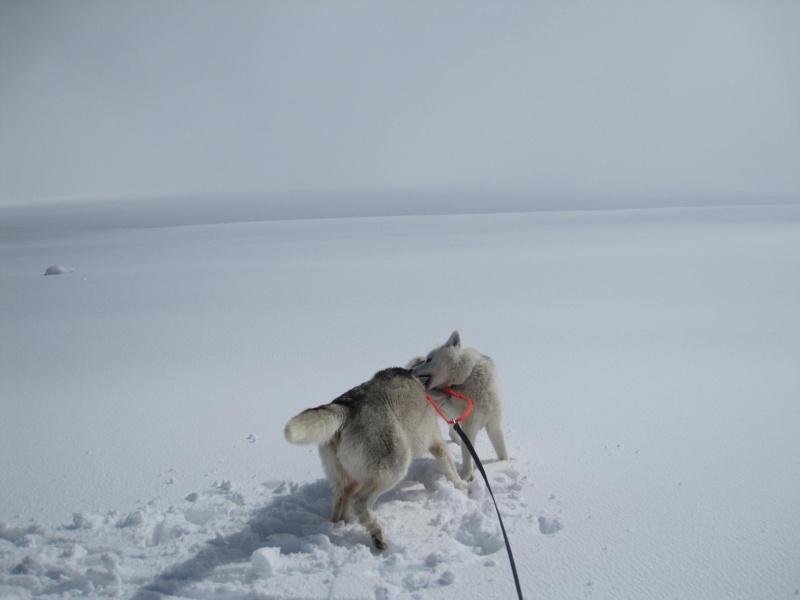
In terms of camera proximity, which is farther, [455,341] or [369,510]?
[455,341]

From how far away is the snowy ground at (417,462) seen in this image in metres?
3.73

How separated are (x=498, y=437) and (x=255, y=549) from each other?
2407 mm

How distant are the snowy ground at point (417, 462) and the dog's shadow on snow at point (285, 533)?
18mm

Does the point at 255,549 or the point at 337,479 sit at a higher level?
the point at 337,479

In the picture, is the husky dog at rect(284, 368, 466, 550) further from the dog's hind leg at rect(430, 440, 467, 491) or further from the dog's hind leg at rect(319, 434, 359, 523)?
the dog's hind leg at rect(430, 440, 467, 491)

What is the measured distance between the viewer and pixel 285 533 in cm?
423

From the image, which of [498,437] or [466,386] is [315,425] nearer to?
[466,386]

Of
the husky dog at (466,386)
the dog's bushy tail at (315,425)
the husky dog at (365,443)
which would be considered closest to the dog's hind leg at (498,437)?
the husky dog at (466,386)

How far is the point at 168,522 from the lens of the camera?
13.9 ft

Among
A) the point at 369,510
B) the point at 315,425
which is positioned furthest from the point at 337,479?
the point at 315,425

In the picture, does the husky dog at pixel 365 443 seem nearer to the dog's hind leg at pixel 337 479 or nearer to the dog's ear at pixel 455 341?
the dog's hind leg at pixel 337 479

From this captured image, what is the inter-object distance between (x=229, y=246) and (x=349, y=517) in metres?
19.4

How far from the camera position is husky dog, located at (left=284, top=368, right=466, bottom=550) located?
4.06 metres

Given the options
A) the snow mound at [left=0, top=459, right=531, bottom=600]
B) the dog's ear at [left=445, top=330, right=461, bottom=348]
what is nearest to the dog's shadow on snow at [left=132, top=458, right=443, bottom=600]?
the snow mound at [left=0, top=459, right=531, bottom=600]
